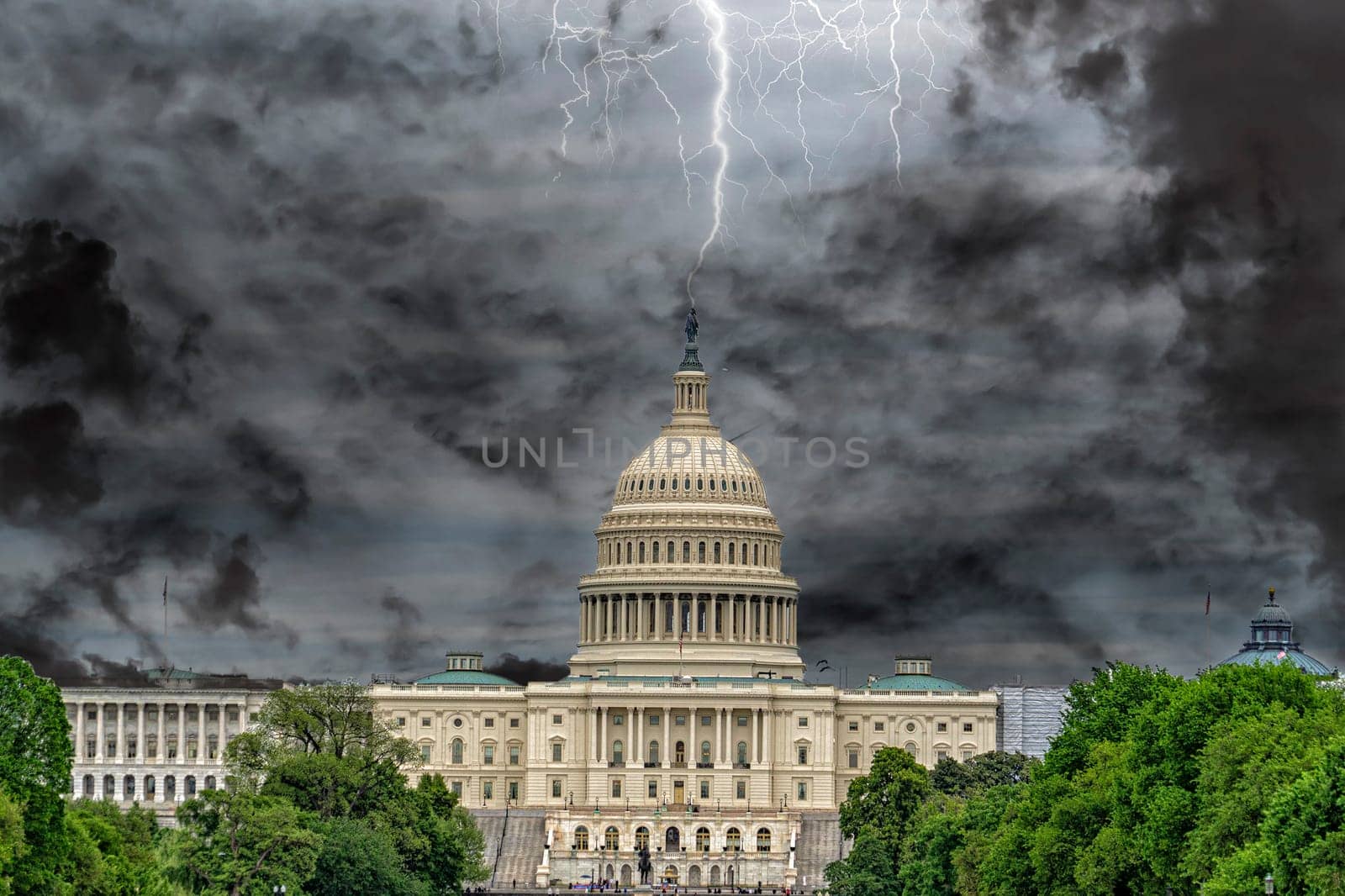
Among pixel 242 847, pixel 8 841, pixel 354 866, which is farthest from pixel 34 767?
pixel 354 866

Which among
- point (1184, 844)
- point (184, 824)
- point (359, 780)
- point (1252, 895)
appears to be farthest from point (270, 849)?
point (1252, 895)

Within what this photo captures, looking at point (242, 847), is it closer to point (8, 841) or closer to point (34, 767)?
point (34, 767)

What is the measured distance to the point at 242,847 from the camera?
150500 mm

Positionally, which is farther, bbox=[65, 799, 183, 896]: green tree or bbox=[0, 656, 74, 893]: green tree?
bbox=[65, 799, 183, 896]: green tree

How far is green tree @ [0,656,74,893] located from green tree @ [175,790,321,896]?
22475 mm

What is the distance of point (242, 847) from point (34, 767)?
27.9 meters

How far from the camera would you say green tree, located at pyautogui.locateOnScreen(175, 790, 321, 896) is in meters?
149

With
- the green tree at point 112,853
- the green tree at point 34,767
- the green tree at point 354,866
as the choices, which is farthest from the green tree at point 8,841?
the green tree at point 354,866

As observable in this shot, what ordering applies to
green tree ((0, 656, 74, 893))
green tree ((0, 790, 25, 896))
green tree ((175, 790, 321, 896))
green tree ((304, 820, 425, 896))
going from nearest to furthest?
1. green tree ((0, 790, 25, 896))
2. green tree ((0, 656, 74, 893))
3. green tree ((175, 790, 321, 896))
4. green tree ((304, 820, 425, 896))

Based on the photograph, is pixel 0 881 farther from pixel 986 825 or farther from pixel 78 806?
pixel 986 825

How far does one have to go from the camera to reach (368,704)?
185750 mm

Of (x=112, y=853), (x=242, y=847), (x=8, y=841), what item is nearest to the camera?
(x=8, y=841)

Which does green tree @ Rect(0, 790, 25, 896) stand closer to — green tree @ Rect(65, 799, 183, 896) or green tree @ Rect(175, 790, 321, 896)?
green tree @ Rect(65, 799, 183, 896)

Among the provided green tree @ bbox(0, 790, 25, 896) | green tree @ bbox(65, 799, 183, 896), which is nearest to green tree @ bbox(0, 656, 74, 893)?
green tree @ bbox(0, 790, 25, 896)
